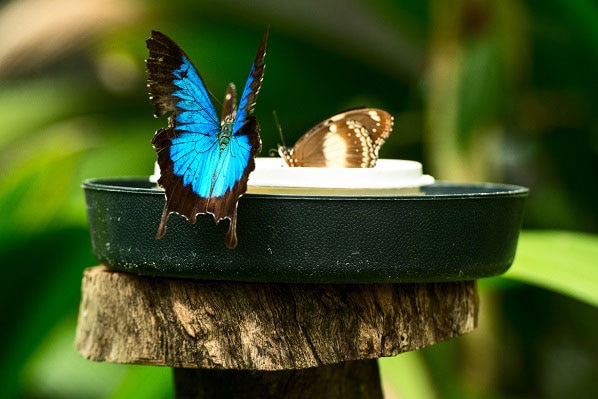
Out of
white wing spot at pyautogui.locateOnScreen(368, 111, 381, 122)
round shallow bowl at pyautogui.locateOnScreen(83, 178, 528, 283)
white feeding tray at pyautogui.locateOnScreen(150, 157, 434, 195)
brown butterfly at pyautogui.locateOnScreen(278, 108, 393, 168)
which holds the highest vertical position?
white wing spot at pyautogui.locateOnScreen(368, 111, 381, 122)

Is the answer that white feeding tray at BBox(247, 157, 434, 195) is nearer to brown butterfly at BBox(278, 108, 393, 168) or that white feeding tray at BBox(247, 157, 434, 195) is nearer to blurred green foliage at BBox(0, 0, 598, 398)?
brown butterfly at BBox(278, 108, 393, 168)

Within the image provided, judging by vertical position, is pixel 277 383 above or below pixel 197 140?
below

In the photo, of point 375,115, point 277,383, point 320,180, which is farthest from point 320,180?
point 277,383

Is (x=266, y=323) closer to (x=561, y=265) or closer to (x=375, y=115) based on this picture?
(x=375, y=115)

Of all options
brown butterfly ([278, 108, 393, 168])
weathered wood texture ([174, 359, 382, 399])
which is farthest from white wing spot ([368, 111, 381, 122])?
weathered wood texture ([174, 359, 382, 399])

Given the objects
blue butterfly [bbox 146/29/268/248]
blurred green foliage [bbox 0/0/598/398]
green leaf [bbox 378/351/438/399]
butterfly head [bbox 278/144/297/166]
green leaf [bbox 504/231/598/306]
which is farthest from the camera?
blurred green foliage [bbox 0/0/598/398]

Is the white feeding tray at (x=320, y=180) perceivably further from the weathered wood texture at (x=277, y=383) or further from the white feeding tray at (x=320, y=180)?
the weathered wood texture at (x=277, y=383)
